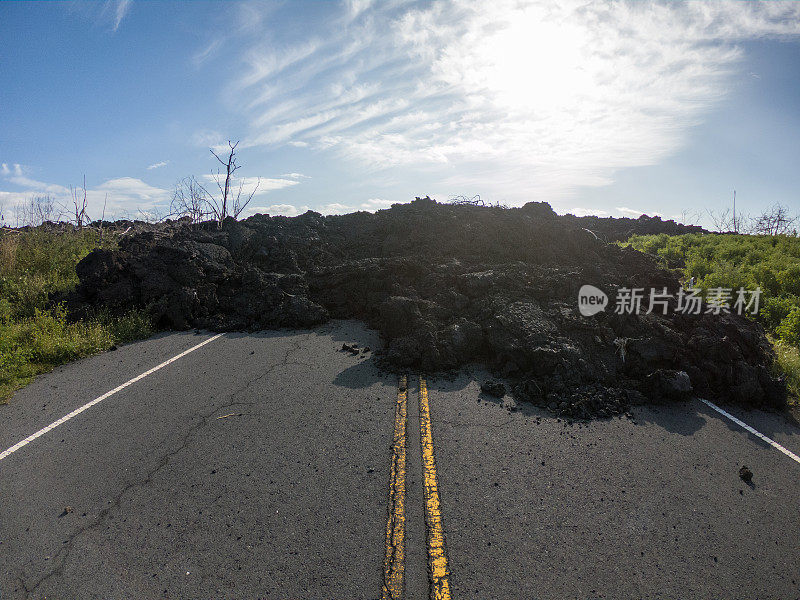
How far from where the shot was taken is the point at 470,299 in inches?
309

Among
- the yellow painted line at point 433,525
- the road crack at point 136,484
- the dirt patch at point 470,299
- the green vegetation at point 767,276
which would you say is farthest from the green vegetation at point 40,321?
the green vegetation at point 767,276

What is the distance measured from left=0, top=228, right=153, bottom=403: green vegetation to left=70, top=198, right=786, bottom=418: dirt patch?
0.71m

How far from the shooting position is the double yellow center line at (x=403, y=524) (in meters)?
2.65

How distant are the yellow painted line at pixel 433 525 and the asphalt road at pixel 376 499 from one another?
22 mm

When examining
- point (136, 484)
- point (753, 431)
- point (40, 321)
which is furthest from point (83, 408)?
point (753, 431)

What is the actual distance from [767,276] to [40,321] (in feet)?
56.4

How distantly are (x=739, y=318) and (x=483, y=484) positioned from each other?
610 cm

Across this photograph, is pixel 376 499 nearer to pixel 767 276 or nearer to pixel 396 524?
pixel 396 524

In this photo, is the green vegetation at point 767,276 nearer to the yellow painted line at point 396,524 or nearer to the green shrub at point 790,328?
the green shrub at point 790,328

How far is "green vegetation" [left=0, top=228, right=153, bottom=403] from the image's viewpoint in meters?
6.53

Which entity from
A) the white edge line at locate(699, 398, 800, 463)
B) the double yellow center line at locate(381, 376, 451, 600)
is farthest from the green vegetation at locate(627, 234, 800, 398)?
the double yellow center line at locate(381, 376, 451, 600)

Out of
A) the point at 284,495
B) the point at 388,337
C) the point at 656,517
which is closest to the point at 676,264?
the point at 388,337

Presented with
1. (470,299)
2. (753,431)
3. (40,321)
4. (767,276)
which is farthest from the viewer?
(767,276)

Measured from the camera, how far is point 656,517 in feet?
10.8
